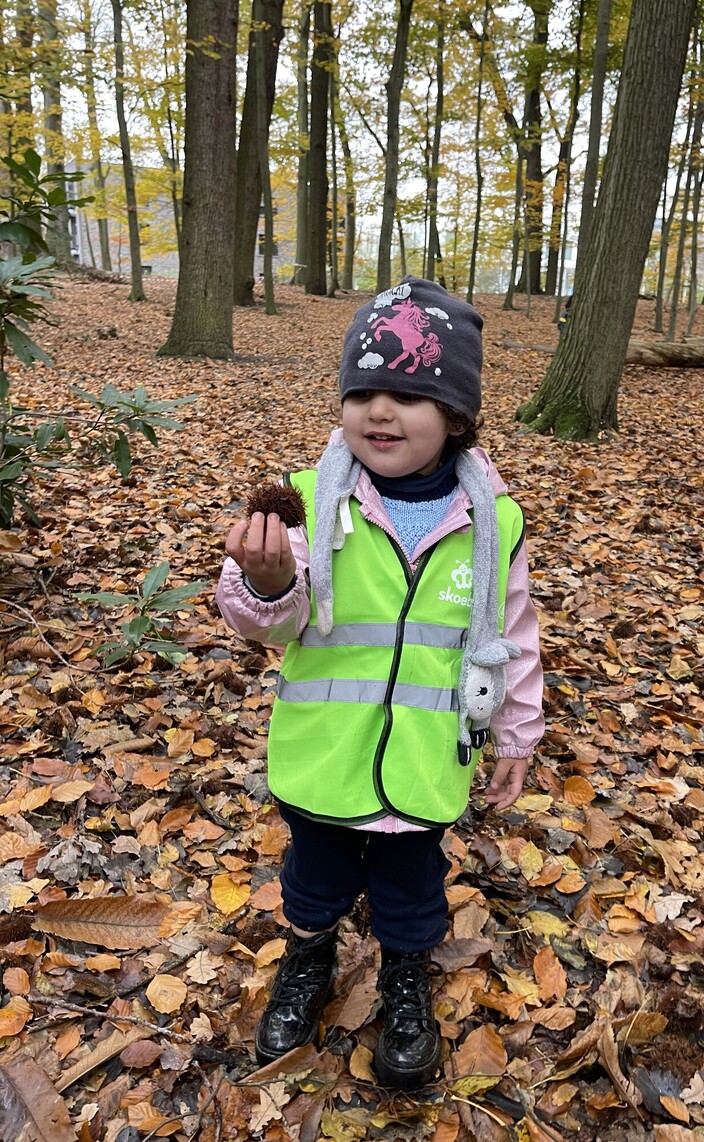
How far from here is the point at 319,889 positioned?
173 cm

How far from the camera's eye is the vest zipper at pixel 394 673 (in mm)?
1492

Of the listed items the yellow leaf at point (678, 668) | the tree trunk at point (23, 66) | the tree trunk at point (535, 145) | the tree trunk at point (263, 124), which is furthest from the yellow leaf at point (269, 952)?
the tree trunk at point (535, 145)

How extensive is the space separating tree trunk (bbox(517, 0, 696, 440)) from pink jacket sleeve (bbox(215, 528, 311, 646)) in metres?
5.87

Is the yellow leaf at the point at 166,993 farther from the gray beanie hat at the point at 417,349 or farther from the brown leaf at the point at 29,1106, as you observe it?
the gray beanie hat at the point at 417,349

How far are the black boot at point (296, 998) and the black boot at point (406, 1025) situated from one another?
0.16m

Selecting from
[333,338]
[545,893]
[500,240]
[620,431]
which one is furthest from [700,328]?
[545,893]

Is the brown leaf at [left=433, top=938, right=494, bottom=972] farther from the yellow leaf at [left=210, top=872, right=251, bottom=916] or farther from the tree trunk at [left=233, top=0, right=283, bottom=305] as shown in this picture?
the tree trunk at [left=233, top=0, right=283, bottom=305]

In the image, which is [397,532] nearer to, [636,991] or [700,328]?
[636,991]

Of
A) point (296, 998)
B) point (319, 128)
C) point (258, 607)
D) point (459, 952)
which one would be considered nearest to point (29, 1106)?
point (296, 998)

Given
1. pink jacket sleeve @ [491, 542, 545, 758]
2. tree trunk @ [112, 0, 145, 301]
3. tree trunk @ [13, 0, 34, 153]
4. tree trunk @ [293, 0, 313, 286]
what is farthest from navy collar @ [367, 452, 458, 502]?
tree trunk @ [293, 0, 313, 286]

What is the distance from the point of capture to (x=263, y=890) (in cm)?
219

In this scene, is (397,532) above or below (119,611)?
above

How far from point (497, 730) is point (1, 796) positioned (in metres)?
1.72

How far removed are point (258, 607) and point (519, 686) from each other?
68cm
